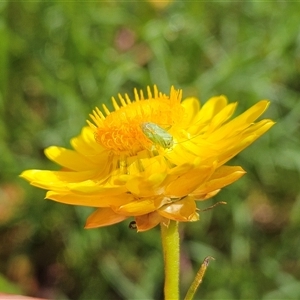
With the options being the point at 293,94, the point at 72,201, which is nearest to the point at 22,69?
the point at 293,94

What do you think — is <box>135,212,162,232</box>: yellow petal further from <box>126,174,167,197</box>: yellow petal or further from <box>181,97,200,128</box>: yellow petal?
<box>181,97,200,128</box>: yellow petal

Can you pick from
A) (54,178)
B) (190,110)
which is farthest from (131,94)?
(54,178)

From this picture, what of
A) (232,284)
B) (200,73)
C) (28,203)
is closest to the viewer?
(232,284)

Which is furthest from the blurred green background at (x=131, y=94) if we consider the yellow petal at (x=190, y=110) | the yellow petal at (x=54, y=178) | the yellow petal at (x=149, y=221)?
the yellow petal at (x=149, y=221)

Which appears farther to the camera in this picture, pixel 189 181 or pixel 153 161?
pixel 153 161

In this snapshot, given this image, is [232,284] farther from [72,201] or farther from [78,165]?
[72,201]

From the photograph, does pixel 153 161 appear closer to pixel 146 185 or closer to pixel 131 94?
pixel 146 185

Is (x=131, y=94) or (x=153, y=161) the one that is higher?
(x=153, y=161)

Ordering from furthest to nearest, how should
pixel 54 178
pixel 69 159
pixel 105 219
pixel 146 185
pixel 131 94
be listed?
pixel 131 94, pixel 69 159, pixel 54 178, pixel 105 219, pixel 146 185
